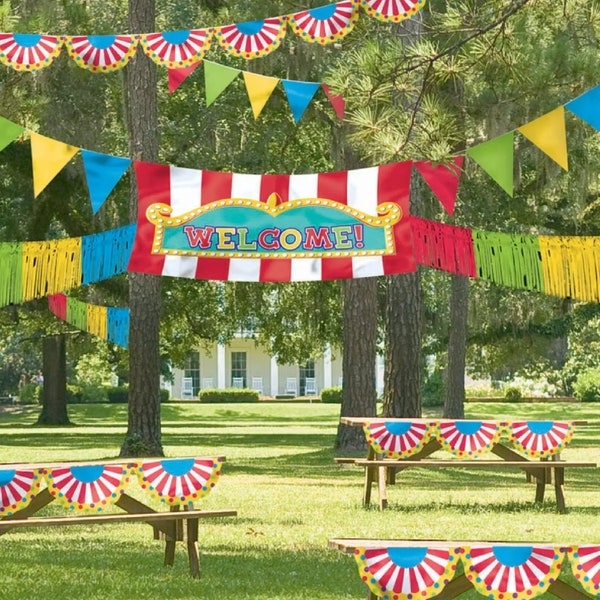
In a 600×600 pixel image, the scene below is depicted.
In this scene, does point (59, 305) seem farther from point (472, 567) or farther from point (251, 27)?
point (472, 567)

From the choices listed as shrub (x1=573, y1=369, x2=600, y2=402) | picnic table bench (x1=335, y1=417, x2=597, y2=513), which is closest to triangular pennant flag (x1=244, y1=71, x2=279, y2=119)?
picnic table bench (x1=335, y1=417, x2=597, y2=513)

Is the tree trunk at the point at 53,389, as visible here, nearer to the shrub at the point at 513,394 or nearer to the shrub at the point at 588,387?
the shrub at the point at 513,394

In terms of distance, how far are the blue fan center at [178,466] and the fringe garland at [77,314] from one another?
41.5ft

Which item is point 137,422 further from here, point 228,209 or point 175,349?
point 175,349

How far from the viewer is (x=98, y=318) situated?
20484 mm

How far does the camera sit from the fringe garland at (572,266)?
1085 cm

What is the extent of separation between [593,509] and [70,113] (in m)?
11.8

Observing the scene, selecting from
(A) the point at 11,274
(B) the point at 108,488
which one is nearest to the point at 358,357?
(A) the point at 11,274

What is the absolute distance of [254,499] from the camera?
12.9 m

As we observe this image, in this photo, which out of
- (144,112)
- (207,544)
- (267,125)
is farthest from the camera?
(267,125)

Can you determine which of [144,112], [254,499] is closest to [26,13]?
[144,112]

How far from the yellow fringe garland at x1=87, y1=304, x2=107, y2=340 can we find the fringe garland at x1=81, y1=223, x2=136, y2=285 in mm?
7823

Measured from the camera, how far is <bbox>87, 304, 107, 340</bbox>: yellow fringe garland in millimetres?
20359

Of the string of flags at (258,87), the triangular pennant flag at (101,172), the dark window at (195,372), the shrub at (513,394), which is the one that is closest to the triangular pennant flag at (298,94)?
the string of flags at (258,87)
